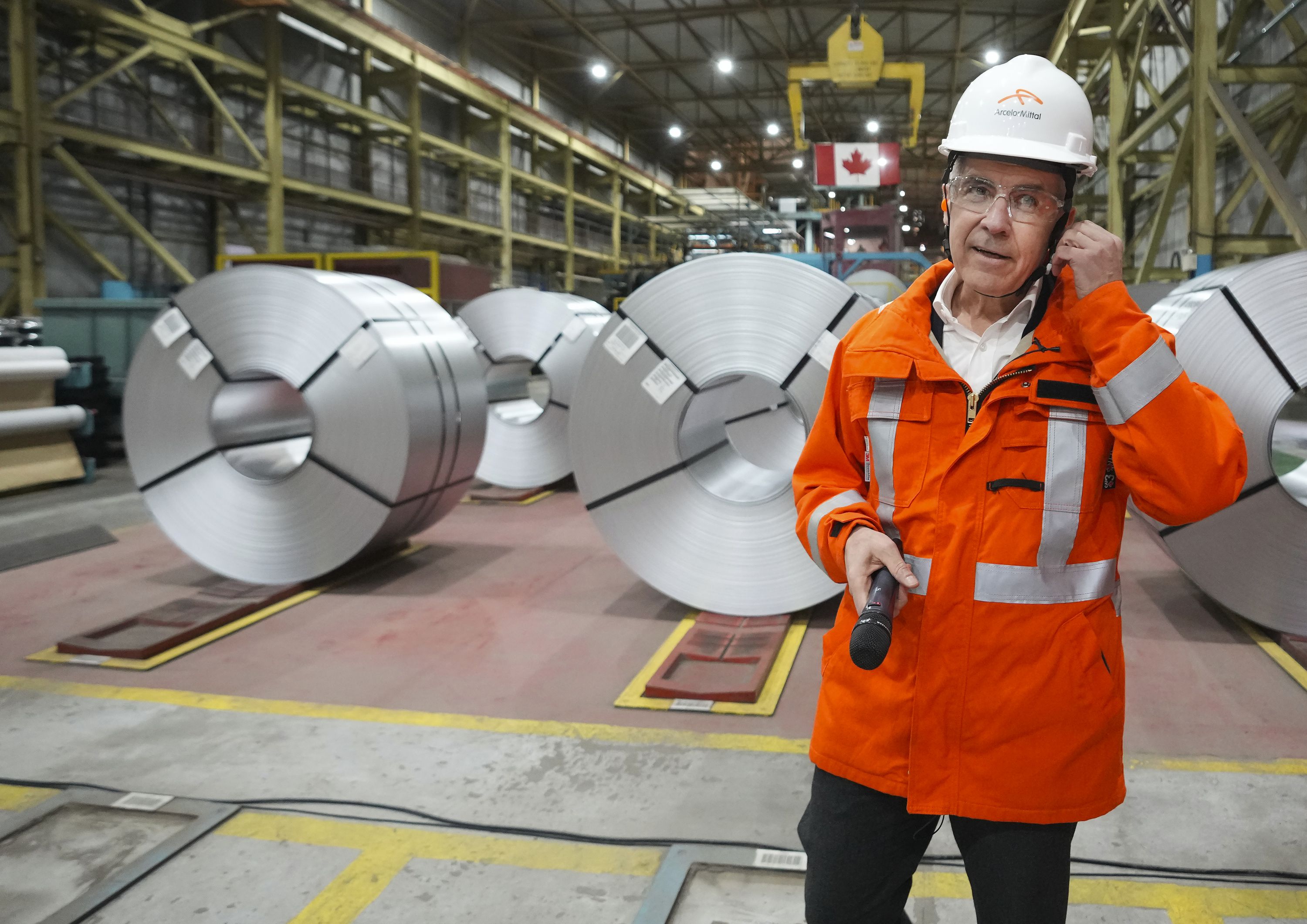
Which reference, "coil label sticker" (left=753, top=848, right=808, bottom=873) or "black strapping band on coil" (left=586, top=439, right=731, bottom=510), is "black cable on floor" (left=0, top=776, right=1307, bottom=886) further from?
"black strapping band on coil" (left=586, top=439, right=731, bottom=510)

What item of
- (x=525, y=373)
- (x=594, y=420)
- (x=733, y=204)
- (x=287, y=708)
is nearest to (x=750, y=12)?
(x=733, y=204)

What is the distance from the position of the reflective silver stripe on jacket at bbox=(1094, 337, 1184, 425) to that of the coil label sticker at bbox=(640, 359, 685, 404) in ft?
10.1

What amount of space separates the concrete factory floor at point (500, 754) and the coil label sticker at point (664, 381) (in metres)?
1.01

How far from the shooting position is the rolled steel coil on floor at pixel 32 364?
716 centimetres

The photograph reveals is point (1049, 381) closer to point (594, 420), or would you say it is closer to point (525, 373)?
point (594, 420)

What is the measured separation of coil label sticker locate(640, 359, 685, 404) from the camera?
439 centimetres

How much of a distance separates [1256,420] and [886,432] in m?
3.04

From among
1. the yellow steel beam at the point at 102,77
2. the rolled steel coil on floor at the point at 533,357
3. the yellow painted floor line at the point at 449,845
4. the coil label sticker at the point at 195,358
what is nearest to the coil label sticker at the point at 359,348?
the coil label sticker at the point at 195,358

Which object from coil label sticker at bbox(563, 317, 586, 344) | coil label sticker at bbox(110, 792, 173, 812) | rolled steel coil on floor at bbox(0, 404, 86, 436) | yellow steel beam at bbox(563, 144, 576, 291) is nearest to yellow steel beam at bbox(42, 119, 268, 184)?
rolled steel coil on floor at bbox(0, 404, 86, 436)

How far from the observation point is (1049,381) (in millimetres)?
1426

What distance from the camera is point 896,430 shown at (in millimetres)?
1507

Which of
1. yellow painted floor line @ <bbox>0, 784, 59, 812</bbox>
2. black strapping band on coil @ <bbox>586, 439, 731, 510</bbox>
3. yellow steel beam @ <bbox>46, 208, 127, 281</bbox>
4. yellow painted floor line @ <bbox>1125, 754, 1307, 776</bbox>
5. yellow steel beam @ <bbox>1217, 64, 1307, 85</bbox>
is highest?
yellow steel beam @ <bbox>1217, 64, 1307, 85</bbox>

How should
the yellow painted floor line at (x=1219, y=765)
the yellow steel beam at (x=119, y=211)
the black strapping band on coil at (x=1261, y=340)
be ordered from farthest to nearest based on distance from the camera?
1. the yellow steel beam at (x=119, y=211)
2. the black strapping band on coil at (x=1261, y=340)
3. the yellow painted floor line at (x=1219, y=765)

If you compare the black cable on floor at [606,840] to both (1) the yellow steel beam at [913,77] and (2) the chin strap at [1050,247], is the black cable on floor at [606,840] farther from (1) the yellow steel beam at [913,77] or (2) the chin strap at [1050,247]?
(1) the yellow steel beam at [913,77]
